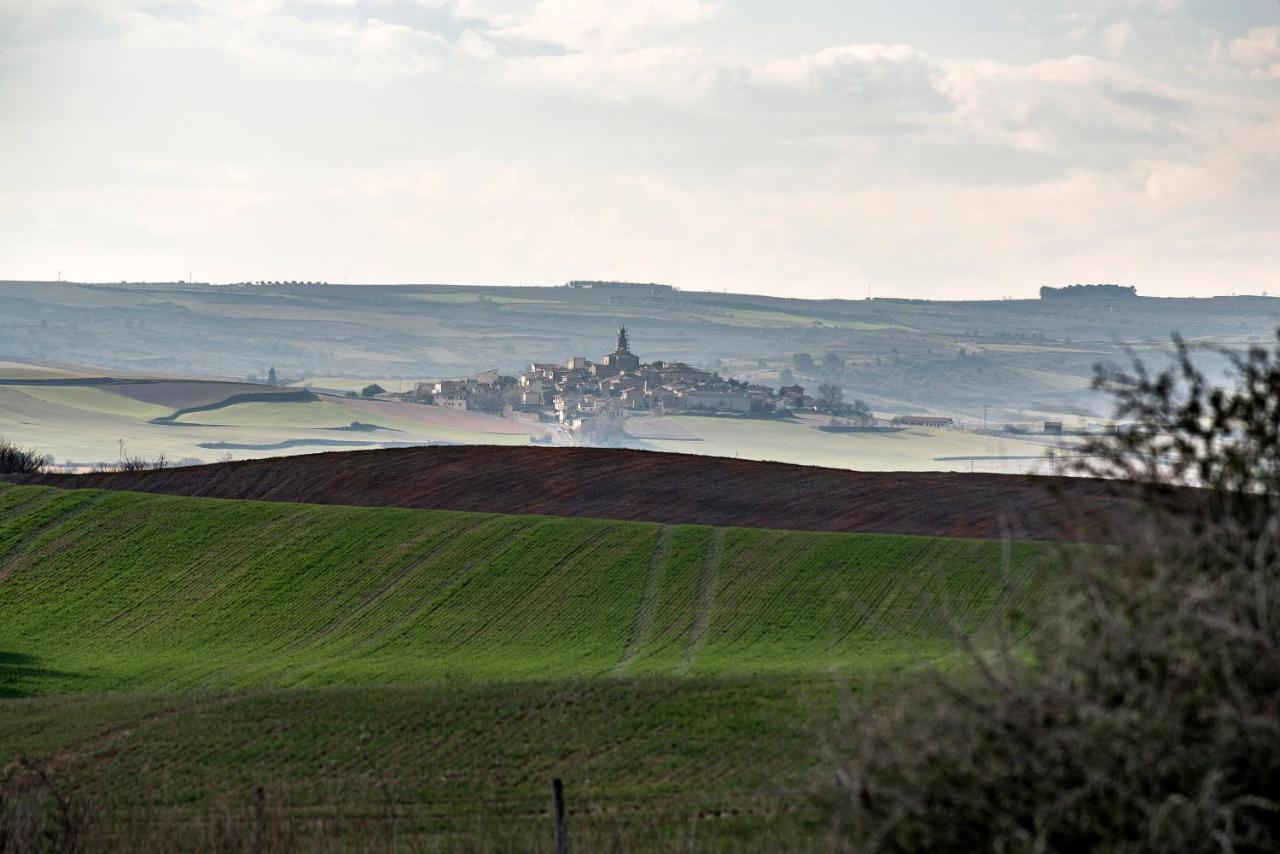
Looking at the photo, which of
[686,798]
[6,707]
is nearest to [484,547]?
[6,707]

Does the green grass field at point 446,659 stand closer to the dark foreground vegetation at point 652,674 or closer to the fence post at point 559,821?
the dark foreground vegetation at point 652,674

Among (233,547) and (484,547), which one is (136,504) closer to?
(233,547)

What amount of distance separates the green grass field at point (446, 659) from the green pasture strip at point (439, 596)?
0.46 ft

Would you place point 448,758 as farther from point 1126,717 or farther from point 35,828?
point 1126,717

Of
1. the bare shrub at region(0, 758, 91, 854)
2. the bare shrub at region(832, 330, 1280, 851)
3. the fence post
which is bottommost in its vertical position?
the bare shrub at region(0, 758, 91, 854)

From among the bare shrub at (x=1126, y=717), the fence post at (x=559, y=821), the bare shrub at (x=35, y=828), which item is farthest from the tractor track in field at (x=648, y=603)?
the bare shrub at (x=1126, y=717)

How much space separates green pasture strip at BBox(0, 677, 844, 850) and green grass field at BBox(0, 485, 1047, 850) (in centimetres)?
9

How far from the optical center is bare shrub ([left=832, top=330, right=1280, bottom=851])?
11977mm

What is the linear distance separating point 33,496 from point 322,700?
129 ft

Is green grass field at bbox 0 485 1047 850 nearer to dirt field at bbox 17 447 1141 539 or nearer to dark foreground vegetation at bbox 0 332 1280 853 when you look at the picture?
dark foreground vegetation at bbox 0 332 1280 853

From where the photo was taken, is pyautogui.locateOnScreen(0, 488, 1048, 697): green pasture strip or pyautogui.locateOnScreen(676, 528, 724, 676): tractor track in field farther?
pyautogui.locateOnScreen(0, 488, 1048, 697): green pasture strip

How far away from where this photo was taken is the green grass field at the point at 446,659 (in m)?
29.4

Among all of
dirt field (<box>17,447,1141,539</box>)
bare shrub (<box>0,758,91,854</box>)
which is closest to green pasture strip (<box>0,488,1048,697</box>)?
dirt field (<box>17,447,1141,539</box>)

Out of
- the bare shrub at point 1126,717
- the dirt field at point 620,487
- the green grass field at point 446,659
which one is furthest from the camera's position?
the dirt field at point 620,487
